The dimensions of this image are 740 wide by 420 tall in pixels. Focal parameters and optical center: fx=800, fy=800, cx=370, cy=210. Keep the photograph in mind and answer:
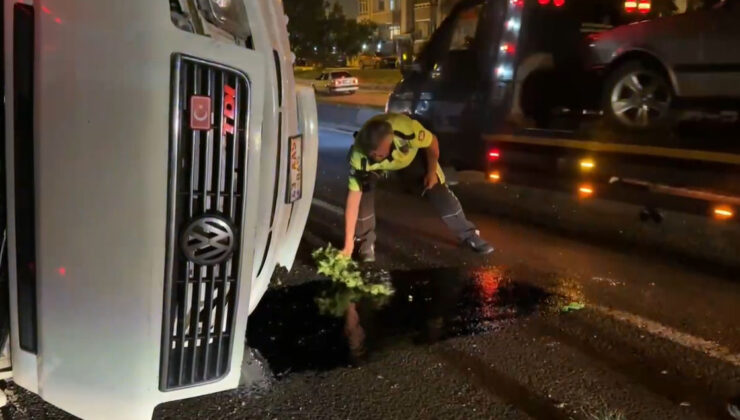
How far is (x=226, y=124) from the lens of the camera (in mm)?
2639

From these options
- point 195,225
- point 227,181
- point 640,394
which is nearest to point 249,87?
point 227,181

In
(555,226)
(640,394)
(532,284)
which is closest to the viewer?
(640,394)

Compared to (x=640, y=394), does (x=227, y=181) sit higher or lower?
higher

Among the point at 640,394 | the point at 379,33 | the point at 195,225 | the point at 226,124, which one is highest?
the point at 379,33

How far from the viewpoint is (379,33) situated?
61.8 m

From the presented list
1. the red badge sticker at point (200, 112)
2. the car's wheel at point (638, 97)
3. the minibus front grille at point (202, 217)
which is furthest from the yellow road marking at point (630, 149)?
the red badge sticker at point (200, 112)

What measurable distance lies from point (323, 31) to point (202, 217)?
177 feet

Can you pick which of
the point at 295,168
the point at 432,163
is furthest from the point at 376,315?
the point at 295,168

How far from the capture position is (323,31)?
55219mm

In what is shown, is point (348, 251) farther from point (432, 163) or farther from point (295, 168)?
point (295, 168)

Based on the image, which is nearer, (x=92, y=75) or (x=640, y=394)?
(x=92, y=75)

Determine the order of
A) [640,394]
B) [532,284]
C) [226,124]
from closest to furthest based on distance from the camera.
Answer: [226,124]
[640,394]
[532,284]

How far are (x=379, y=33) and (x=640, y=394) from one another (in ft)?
→ 196

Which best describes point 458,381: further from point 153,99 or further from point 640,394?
point 153,99
